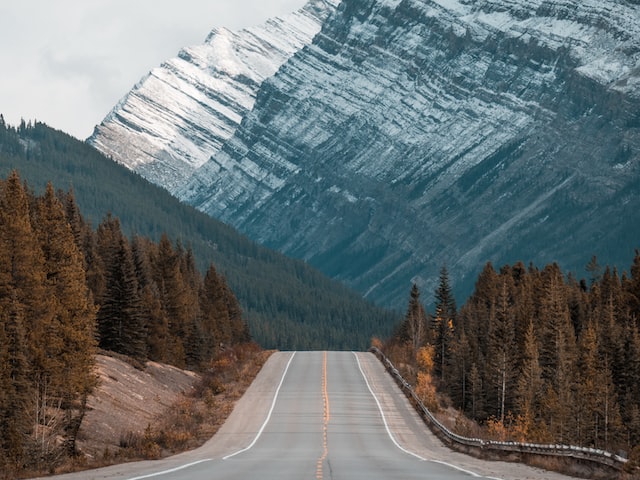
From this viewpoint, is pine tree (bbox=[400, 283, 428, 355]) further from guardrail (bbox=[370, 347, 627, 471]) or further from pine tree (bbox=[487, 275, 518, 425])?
guardrail (bbox=[370, 347, 627, 471])

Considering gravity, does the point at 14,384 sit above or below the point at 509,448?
above

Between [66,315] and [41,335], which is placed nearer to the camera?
[41,335]

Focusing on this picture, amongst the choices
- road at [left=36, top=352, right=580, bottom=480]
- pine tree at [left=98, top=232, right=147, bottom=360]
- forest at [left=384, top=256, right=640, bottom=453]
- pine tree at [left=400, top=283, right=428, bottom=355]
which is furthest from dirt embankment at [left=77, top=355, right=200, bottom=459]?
pine tree at [left=400, top=283, right=428, bottom=355]

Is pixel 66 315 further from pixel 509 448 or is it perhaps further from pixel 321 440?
pixel 509 448

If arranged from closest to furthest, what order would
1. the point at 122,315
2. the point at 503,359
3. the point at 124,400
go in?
the point at 124,400 < the point at 122,315 < the point at 503,359

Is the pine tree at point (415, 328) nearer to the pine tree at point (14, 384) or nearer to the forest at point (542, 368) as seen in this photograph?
the forest at point (542, 368)

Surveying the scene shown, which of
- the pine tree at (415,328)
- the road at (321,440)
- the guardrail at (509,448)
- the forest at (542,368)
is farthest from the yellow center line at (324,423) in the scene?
the pine tree at (415,328)

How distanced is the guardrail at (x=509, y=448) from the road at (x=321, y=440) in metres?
0.68

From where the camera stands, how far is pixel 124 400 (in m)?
66.2

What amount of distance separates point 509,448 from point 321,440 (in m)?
12.4

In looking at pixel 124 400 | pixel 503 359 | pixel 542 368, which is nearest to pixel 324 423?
pixel 124 400

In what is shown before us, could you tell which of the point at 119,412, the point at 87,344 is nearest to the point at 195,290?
the point at 119,412

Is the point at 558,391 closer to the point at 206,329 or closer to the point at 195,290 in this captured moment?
the point at 206,329

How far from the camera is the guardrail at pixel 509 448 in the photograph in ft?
121
